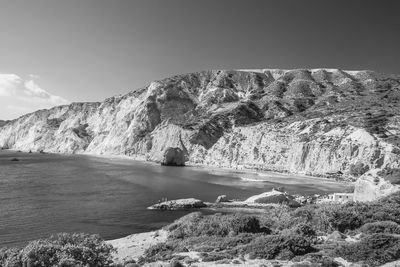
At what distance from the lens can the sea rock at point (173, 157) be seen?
148625 millimetres

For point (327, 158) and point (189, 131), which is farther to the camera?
point (189, 131)

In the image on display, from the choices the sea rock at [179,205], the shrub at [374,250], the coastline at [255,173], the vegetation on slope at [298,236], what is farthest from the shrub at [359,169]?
the shrub at [374,250]

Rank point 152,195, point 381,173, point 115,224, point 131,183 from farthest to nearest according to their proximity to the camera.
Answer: point 131,183 < point 152,195 < point 381,173 < point 115,224

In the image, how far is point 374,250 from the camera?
22.0 m

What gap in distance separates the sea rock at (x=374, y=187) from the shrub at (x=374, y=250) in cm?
2731

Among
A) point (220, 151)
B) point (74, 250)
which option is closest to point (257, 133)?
Answer: point (220, 151)

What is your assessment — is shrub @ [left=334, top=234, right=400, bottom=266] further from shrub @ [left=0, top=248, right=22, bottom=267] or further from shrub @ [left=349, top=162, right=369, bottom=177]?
shrub @ [left=349, top=162, right=369, bottom=177]

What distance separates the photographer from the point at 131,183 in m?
83.8

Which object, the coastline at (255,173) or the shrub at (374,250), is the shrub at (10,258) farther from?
the coastline at (255,173)

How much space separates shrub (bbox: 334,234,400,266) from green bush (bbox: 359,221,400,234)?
547cm

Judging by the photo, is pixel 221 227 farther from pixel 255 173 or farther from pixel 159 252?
pixel 255 173

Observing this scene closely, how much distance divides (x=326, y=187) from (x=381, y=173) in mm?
33281

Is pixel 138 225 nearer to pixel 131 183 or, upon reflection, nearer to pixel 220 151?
pixel 131 183

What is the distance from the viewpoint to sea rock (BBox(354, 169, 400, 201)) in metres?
48.6
